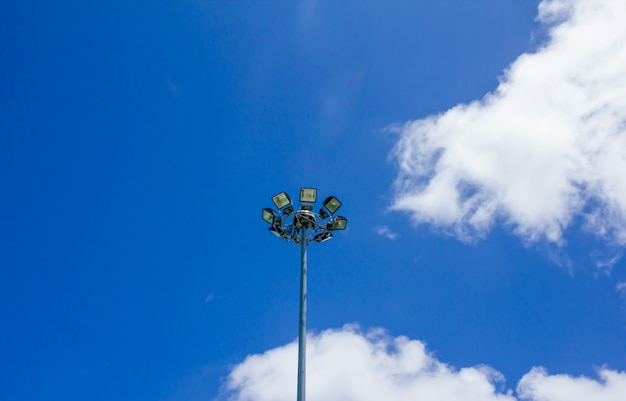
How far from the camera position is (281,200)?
17453 mm

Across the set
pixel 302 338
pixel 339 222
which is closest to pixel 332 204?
pixel 339 222

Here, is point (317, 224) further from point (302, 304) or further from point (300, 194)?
point (302, 304)

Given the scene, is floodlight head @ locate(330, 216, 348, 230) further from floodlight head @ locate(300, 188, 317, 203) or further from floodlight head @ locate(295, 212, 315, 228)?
floodlight head @ locate(300, 188, 317, 203)

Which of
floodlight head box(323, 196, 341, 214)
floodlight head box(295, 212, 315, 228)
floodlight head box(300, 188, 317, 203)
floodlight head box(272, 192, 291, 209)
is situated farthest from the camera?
floodlight head box(323, 196, 341, 214)

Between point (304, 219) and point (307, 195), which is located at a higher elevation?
point (307, 195)

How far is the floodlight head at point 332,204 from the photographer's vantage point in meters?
17.9

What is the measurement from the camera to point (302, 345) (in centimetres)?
1459

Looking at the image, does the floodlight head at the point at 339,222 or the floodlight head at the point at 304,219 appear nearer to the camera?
A: the floodlight head at the point at 304,219

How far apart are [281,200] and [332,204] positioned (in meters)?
1.87

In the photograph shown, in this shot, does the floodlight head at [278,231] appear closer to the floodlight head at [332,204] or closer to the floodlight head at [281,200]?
the floodlight head at [281,200]

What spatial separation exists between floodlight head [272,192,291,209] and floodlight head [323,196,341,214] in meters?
1.39

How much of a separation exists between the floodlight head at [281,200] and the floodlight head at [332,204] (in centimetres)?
139

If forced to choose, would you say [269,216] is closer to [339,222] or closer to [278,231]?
[278,231]

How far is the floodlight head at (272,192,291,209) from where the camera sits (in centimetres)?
1739
